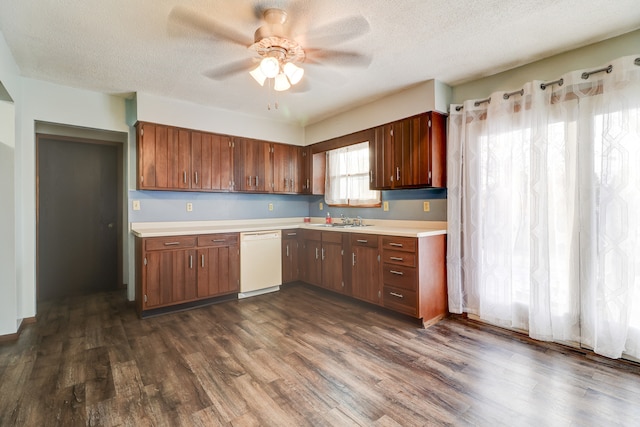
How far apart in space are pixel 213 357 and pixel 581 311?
9.60 feet

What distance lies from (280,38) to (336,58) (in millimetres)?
548

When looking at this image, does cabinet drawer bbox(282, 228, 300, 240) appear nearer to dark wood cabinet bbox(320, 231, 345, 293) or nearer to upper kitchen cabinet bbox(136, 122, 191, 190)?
dark wood cabinet bbox(320, 231, 345, 293)

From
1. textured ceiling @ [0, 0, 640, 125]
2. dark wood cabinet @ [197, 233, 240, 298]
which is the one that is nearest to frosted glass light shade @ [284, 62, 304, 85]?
textured ceiling @ [0, 0, 640, 125]

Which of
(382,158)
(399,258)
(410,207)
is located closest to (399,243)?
(399,258)

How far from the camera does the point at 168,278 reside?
11.0 ft

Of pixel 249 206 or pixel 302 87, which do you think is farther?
pixel 249 206

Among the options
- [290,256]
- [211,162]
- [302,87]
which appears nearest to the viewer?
[302,87]

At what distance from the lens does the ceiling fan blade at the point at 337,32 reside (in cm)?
197

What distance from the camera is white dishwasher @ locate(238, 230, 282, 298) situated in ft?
12.7

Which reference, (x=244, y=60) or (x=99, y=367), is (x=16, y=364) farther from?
(x=244, y=60)

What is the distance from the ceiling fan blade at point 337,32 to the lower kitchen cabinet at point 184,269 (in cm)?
236

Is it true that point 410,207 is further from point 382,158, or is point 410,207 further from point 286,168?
point 286,168

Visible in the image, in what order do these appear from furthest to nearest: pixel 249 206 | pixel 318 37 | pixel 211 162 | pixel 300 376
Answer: pixel 249 206
pixel 211 162
pixel 318 37
pixel 300 376

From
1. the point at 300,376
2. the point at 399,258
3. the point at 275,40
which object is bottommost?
the point at 300,376
